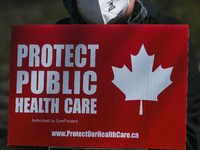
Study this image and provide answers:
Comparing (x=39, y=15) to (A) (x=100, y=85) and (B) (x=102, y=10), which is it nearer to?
(B) (x=102, y=10)

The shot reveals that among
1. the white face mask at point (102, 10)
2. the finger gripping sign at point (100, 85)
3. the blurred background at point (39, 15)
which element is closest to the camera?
the finger gripping sign at point (100, 85)

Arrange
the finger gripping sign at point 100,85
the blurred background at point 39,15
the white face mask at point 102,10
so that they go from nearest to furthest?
the finger gripping sign at point 100,85
the white face mask at point 102,10
the blurred background at point 39,15

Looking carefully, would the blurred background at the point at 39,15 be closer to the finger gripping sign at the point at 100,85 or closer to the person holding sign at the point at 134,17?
the person holding sign at the point at 134,17

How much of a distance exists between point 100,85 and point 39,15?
202 inches

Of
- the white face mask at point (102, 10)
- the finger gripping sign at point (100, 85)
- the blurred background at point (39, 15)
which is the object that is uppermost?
the blurred background at point (39, 15)

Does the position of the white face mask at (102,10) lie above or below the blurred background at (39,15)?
below

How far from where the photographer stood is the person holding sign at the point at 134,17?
164 cm

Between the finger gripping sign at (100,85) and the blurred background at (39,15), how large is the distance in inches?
111

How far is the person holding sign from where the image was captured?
1644 millimetres

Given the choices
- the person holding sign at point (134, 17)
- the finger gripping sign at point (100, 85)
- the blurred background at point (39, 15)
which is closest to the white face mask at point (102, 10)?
the person holding sign at point (134, 17)

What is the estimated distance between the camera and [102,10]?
1622mm

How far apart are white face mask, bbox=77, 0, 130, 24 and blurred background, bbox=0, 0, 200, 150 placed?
272 centimetres

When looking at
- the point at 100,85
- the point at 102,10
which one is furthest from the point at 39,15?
the point at 100,85

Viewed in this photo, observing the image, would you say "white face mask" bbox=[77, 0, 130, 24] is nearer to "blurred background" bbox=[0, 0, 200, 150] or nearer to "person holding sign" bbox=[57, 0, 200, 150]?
"person holding sign" bbox=[57, 0, 200, 150]
